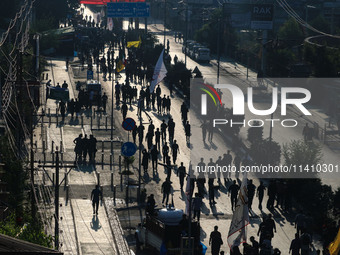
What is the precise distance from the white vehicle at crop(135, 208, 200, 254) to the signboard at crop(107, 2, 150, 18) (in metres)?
59.9

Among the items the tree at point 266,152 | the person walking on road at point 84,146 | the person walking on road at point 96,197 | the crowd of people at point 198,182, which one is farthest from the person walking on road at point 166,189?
the person walking on road at point 84,146

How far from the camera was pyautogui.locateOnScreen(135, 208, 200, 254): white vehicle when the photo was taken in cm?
2605

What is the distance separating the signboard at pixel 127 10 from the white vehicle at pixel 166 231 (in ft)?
196

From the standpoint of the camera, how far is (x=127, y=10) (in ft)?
283

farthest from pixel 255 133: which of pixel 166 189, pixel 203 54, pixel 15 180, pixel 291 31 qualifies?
pixel 291 31

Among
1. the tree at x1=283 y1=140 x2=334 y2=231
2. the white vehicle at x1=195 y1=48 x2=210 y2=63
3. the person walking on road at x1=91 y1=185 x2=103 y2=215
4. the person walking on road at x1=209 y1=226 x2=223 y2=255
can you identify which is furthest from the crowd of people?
the white vehicle at x1=195 y1=48 x2=210 y2=63

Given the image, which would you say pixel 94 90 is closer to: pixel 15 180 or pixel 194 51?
pixel 15 180

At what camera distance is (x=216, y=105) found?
49.3 m

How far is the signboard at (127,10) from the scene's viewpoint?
8575 cm

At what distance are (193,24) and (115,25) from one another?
33.3 feet

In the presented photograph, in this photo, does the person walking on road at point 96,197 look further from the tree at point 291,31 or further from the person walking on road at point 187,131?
the tree at point 291,31

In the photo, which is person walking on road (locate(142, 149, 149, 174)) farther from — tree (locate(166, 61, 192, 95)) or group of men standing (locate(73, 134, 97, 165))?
tree (locate(166, 61, 192, 95))

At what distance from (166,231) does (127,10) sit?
6160cm

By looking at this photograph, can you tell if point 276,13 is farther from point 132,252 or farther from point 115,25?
point 132,252
